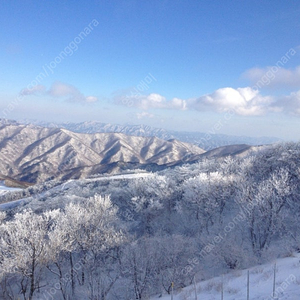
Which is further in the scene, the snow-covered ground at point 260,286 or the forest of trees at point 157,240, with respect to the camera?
the forest of trees at point 157,240

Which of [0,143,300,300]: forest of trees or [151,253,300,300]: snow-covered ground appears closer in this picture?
[151,253,300,300]: snow-covered ground

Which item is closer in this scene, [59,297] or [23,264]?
[23,264]

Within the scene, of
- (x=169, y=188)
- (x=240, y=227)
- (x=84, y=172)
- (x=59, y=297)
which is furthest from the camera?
(x=84, y=172)

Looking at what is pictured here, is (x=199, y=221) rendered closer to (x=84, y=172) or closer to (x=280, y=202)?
(x=280, y=202)

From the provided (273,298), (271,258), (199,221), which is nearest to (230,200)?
(199,221)
